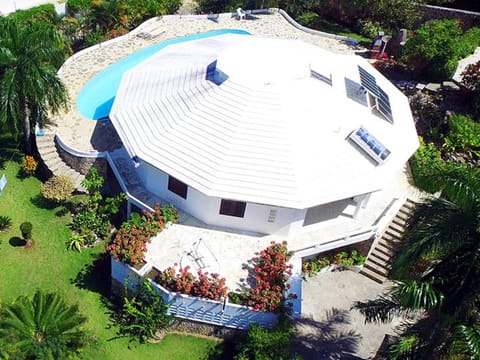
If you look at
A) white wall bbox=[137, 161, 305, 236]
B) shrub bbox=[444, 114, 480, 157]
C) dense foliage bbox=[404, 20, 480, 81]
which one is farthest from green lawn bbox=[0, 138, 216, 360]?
dense foliage bbox=[404, 20, 480, 81]

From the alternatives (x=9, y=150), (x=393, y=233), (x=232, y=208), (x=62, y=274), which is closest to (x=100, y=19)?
(x=9, y=150)

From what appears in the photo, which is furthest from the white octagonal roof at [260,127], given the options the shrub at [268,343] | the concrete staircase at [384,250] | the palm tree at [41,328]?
the palm tree at [41,328]

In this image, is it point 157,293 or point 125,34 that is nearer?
point 157,293

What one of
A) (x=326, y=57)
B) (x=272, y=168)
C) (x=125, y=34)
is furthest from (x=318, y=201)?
(x=125, y=34)

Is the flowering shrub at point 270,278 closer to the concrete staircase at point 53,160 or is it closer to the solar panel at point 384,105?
the solar panel at point 384,105

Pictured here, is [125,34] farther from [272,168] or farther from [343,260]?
[343,260]
